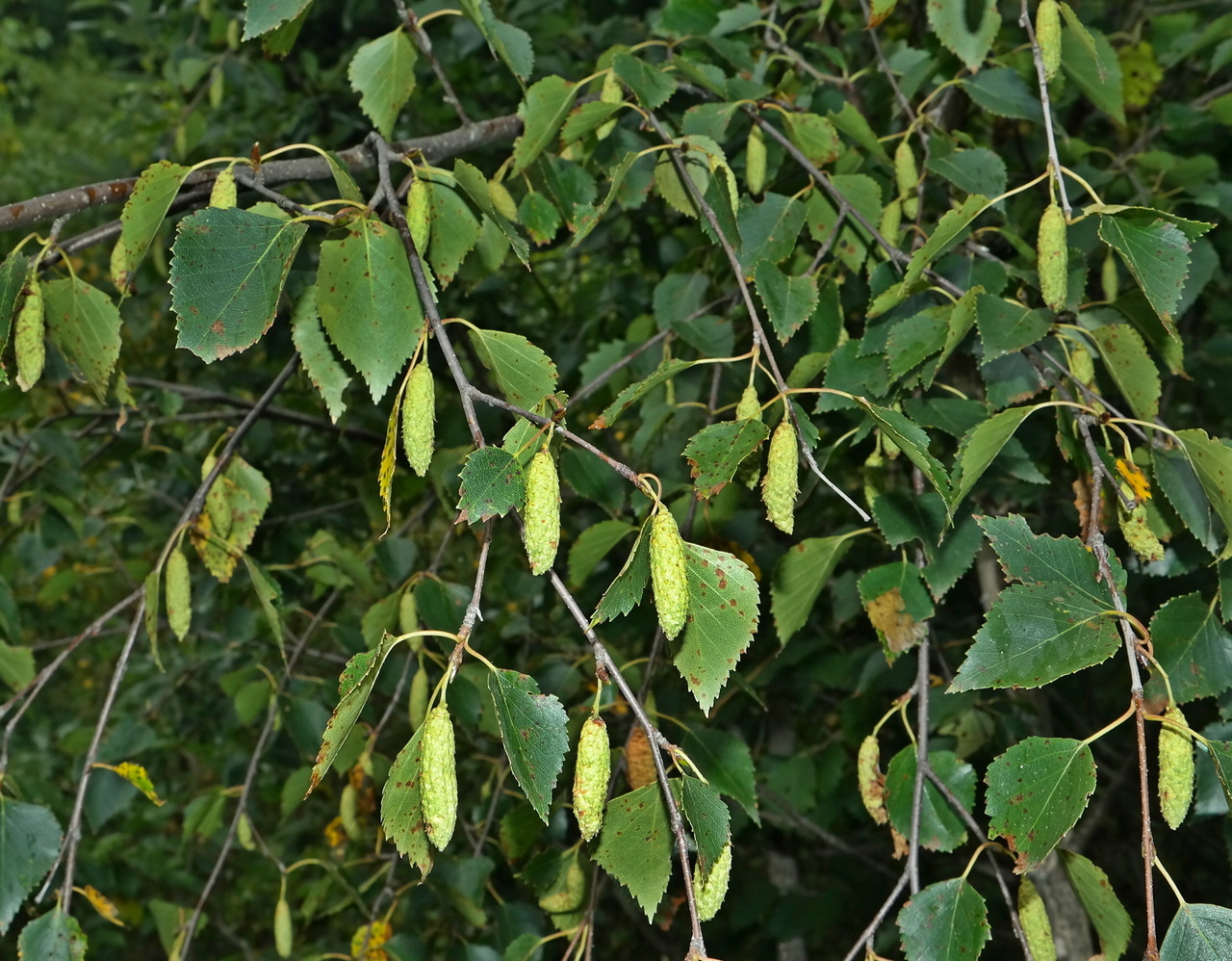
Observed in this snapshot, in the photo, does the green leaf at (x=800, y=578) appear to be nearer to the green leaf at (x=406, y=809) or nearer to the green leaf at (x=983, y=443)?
the green leaf at (x=983, y=443)

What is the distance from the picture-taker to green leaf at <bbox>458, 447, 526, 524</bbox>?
0.68 meters

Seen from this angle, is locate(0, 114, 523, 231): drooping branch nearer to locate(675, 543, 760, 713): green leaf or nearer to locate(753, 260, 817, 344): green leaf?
locate(753, 260, 817, 344): green leaf

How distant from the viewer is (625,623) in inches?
67.9

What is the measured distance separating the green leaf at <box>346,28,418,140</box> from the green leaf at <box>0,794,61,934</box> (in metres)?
0.82

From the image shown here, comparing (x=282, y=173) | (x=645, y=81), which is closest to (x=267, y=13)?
(x=282, y=173)

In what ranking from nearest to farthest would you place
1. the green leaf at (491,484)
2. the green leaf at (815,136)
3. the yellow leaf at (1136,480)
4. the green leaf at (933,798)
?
the green leaf at (491,484) < the yellow leaf at (1136,480) < the green leaf at (933,798) < the green leaf at (815,136)

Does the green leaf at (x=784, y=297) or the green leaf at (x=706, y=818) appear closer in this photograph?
the green leaf at (x=706, y=818)

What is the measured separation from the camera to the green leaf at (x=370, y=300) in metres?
0.89

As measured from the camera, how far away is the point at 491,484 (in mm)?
696

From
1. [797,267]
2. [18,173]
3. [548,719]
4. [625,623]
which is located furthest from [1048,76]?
[18,173]

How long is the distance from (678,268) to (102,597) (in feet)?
13.0

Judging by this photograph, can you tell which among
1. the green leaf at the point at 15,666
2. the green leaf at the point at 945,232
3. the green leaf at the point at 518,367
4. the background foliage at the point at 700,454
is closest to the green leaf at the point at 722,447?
the background foliage at the point at 700,454

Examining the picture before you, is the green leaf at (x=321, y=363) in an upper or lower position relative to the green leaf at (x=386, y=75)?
lower

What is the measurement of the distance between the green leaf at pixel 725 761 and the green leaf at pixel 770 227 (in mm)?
545
